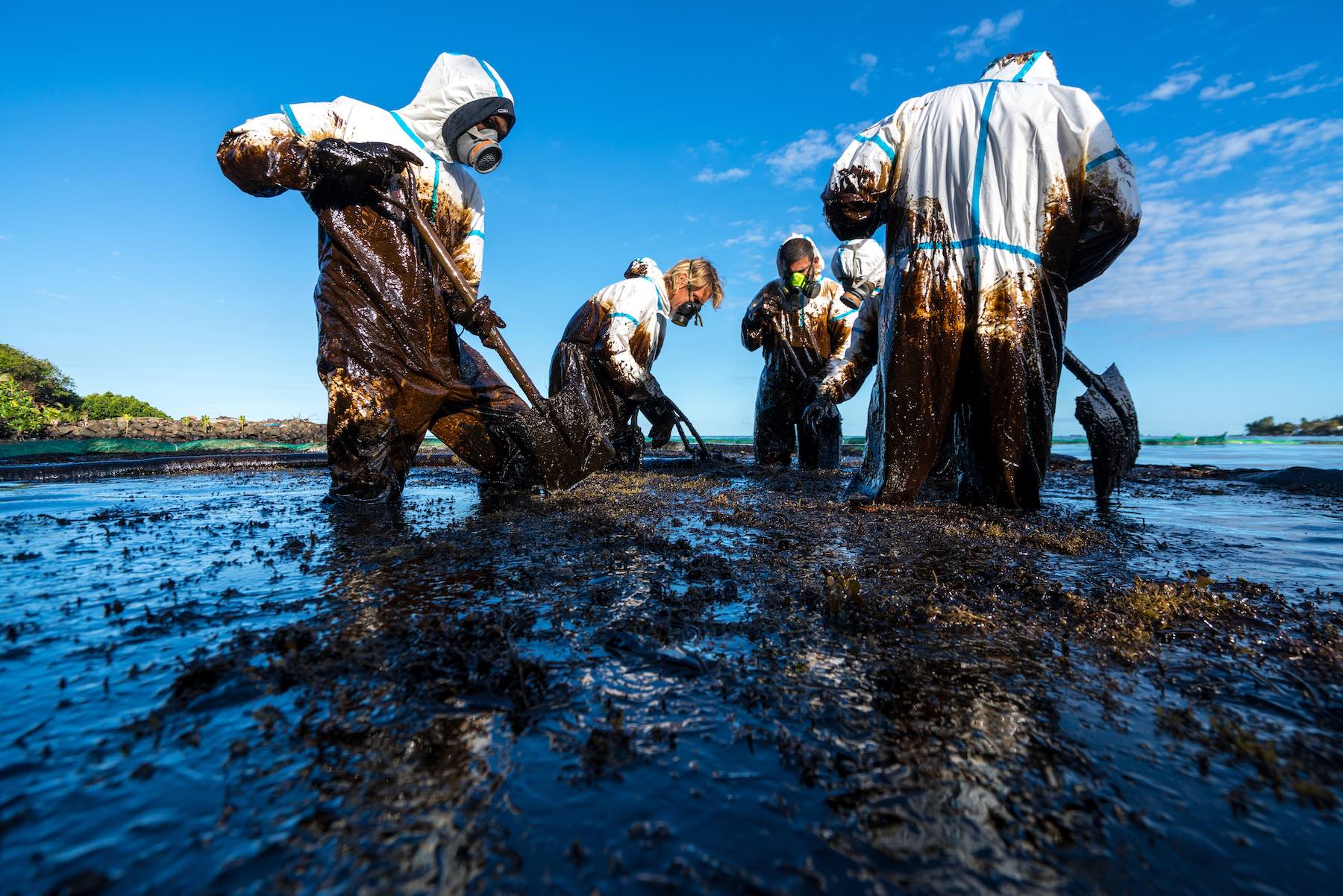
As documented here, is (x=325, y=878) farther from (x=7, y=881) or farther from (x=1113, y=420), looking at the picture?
(x=1113, y=420)

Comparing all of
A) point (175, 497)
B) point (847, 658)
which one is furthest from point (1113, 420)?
point (175, 497)

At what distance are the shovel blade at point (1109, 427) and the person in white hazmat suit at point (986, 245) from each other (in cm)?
58

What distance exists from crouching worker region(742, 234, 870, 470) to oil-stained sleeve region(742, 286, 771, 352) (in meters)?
0.01

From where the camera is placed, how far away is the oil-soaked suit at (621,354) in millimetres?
7055

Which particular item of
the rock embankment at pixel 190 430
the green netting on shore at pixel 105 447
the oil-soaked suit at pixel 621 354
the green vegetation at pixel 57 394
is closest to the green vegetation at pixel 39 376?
the green vegetation at pixel 57 394

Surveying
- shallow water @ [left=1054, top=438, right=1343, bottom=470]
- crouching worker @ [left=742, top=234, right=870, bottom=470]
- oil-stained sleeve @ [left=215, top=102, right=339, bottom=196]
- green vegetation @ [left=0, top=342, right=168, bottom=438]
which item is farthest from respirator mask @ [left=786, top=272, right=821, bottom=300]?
green vegetation @ [left=0, top=342, right=168, bottom=438]

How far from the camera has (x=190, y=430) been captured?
16.6 metres

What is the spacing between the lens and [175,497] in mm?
4418

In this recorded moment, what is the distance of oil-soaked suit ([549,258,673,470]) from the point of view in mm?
7055

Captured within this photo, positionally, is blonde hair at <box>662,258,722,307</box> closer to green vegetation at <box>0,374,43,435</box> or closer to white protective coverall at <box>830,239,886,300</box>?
white protective coverall at <box>830,239,886,300</box>

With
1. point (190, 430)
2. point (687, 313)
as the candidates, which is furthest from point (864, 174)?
point (190, 430)

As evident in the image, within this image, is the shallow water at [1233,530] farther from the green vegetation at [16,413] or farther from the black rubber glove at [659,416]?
the green vegetation at [16,413]

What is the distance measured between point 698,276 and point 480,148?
4761 millimetres

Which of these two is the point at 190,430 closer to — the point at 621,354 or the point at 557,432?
the point at 621,354
